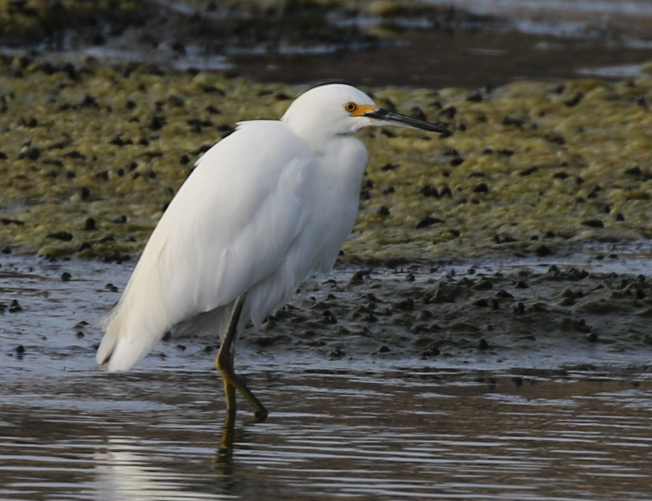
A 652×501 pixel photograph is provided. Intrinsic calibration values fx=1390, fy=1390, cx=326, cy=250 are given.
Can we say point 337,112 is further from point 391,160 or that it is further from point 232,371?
point 391,160

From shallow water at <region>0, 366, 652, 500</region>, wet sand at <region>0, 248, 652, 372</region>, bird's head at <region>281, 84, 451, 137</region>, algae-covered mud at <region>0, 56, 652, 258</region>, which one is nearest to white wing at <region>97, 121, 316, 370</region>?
bird's head at <region>281, 84, 451, 137</region>

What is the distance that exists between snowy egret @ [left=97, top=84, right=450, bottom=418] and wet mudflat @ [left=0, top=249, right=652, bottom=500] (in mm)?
325

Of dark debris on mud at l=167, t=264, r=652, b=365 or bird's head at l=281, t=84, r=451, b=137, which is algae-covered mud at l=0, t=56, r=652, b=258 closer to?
dark debris on mud at l=167, t=264, r=652, b=365

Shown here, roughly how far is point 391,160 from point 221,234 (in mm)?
5478

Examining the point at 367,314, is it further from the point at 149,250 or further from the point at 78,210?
the point at 78,210

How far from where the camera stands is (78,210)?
10.1 m

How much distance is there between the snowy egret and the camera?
19.4ft

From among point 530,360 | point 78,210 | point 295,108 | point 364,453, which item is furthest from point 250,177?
point 78,210

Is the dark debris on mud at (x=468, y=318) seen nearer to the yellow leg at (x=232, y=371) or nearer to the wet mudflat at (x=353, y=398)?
the wet mudflat at (x=353, y=398)

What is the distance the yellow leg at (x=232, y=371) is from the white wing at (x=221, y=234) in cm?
10

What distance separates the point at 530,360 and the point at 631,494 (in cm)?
241

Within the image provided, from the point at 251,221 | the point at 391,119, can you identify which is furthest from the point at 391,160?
the point at 251,221

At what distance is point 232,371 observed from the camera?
6.03 meters

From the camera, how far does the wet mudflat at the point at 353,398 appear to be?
4660mm
